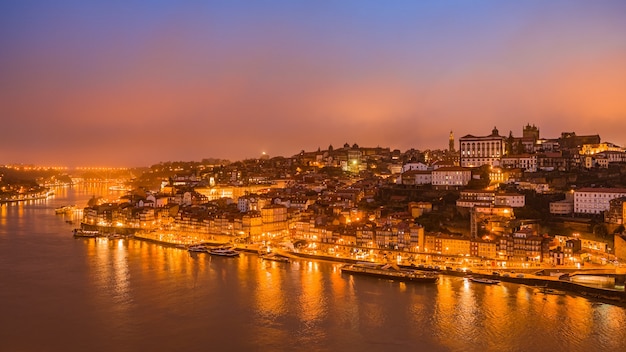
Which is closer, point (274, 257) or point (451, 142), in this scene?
point (274, 257)

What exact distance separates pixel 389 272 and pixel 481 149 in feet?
30.8

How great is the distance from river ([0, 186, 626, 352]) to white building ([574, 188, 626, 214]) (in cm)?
453

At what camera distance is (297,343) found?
7.51 meters

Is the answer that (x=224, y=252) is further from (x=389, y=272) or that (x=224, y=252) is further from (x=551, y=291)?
(x=551, y=291)

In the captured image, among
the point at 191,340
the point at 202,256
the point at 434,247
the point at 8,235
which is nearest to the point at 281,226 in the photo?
the point at 202,256

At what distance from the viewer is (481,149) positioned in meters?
19.4

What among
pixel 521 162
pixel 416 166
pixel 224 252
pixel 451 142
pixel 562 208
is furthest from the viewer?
pixel 451 142

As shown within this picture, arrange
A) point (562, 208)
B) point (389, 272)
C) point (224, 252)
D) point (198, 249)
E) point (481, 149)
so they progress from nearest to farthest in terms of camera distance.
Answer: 1. point (389, 272)
2. point (562, 208)
3. point (224, 252)
4. point (198, 249)
5. point (481, 149)

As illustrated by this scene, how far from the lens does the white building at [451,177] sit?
17.0 m

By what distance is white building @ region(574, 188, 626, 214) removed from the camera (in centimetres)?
1337

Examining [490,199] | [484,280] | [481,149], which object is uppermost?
[481,149]

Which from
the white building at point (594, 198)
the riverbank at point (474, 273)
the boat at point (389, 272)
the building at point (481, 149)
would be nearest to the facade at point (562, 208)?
the white building at point (594, 198)

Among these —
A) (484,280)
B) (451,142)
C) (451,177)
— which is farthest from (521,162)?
(451,142)

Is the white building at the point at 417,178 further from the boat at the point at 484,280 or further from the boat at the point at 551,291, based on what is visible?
the boat at the point at 551,291
